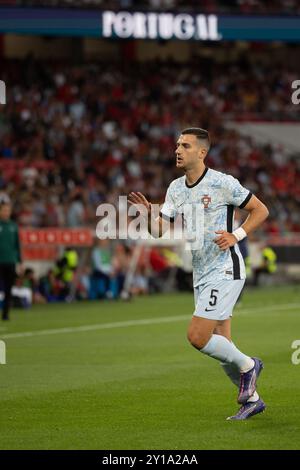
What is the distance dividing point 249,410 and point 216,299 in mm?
974

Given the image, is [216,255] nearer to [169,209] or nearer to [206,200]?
[206,200]

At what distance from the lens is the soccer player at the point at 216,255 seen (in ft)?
33.1

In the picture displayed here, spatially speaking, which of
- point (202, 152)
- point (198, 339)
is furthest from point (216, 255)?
point (202, 152)

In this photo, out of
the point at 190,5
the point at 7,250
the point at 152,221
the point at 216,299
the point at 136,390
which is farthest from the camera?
the point at 190,5

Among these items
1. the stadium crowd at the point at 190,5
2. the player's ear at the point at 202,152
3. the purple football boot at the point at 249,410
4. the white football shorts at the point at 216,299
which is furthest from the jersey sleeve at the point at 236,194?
the stadium crowd at the point at 190,5

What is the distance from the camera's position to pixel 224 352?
33.0ft

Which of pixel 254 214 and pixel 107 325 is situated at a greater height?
pixel 254 214

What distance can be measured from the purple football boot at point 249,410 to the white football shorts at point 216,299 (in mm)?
758

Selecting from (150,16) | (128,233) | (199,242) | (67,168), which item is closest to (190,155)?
(199,242)

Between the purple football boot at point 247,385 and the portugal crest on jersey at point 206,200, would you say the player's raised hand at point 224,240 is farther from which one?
the purple football boot at point 247,385

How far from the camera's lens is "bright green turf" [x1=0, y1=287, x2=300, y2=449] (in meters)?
9.13

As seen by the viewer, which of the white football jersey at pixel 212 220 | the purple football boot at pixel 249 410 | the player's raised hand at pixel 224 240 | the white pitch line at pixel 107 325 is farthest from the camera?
the white pitch line at pixel 107 325

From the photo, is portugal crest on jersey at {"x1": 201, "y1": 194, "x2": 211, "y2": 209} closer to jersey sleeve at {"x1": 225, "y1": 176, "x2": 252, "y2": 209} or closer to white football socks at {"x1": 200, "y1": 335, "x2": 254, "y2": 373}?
jersey sleeve at {"x1": 225, "y1": 176, "x2": 252, "y2": 209}

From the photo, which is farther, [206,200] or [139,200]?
[206,200]
